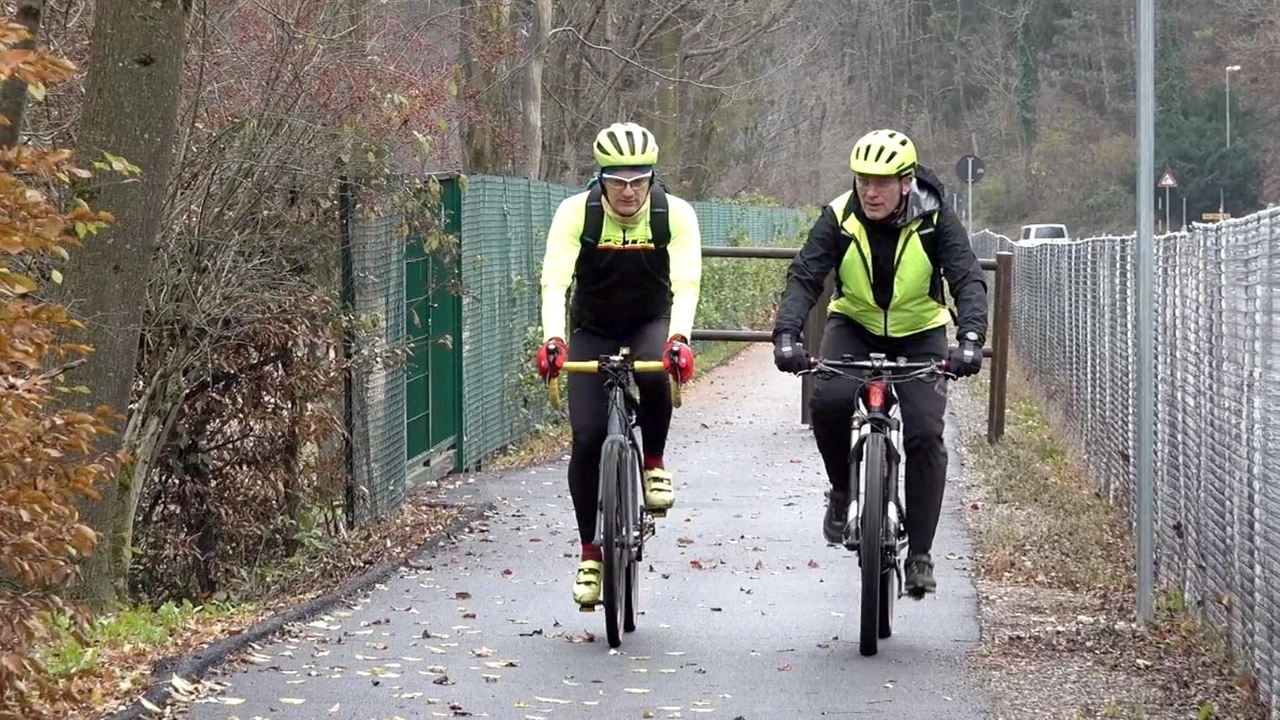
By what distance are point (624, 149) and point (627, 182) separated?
13 centimetres

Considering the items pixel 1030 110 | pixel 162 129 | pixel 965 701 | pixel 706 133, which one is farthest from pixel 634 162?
pixel 1030 110

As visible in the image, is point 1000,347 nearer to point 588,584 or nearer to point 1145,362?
point 1145,362

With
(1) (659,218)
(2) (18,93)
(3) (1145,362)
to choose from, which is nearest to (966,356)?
(3) (1145,362)

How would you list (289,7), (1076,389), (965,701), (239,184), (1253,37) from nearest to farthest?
(965,701), (239,184), (289,7), (1076,389), (1253,37)

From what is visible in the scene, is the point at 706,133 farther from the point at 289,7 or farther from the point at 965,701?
the point at 965,701

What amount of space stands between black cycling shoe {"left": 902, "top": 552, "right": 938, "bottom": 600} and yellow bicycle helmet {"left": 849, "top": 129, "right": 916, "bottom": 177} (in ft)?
4.72

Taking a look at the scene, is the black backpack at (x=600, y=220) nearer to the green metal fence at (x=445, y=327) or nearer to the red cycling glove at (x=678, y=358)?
the red cycling glove at (x=678, y=358)

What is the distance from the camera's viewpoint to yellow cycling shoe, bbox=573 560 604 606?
8156mm

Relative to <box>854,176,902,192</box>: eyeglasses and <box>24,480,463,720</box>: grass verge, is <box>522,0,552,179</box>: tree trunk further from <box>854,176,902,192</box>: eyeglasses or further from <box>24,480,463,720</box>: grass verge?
<box>854,176,902,192</box>: eyeglasses

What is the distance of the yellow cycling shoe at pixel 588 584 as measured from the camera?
8.16 meters

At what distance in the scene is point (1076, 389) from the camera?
50.7ft

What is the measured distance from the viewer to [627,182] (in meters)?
8.05

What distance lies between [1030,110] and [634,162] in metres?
77.3

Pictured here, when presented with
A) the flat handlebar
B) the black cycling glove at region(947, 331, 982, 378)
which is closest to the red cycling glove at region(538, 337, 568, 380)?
the flat handlebar
